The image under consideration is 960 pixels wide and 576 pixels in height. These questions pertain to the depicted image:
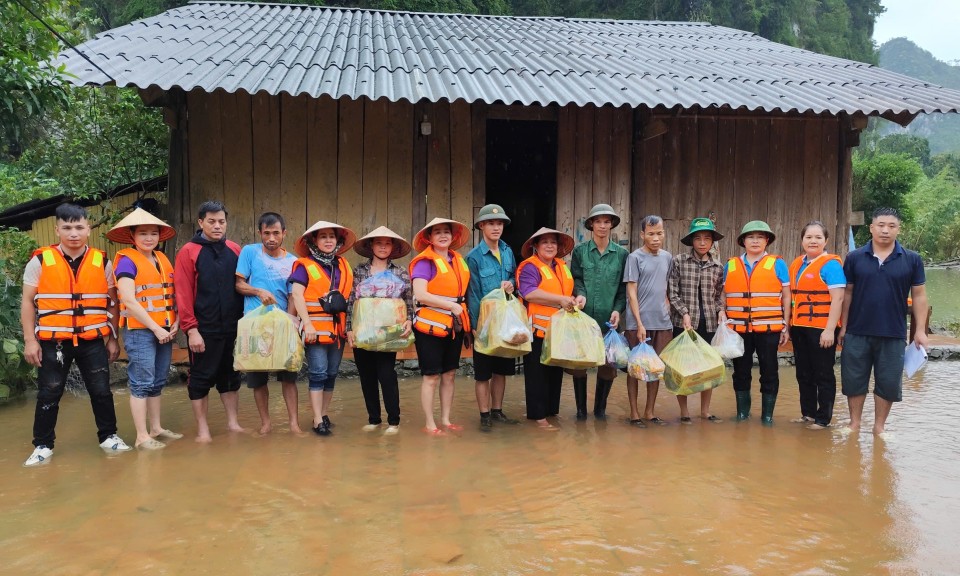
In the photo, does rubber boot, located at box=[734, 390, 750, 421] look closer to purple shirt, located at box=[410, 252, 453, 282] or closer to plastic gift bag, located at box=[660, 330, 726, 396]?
plastic gift bag, located at box=[660, 330, 726, 396]

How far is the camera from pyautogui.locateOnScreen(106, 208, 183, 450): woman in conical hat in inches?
179

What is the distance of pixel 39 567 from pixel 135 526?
0.47m

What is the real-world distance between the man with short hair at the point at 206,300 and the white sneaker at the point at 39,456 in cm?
90

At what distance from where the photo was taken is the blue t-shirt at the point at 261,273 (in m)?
4.82

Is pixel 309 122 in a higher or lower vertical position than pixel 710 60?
lower

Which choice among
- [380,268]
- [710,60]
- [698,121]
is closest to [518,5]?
[710,60]

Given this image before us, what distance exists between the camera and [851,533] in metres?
3.33

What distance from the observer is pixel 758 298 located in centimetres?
529

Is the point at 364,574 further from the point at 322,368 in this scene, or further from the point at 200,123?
the point at 200,123

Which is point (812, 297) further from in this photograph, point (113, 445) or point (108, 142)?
point (108, 142)

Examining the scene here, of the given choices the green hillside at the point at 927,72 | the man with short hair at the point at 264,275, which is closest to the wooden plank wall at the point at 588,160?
the man with short hair at the point at 264,275

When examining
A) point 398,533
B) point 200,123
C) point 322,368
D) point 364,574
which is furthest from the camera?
point 200,123

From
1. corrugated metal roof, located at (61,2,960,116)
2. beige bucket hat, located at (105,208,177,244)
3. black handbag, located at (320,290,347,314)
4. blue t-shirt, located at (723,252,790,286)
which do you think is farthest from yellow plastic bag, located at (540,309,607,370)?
beige bucket hat, located at (105,208,177,244)

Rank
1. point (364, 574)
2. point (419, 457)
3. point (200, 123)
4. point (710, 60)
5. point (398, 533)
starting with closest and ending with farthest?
point (364, 574)
point (398, 533)
point (419, 457)
point (200, 123)
point (710, 60)
